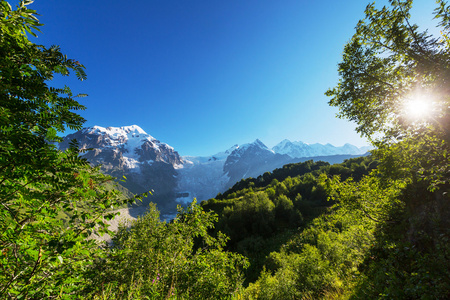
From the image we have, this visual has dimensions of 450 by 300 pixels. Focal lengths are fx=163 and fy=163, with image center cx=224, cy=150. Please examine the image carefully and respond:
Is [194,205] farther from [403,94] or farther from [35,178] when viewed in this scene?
[403,94]

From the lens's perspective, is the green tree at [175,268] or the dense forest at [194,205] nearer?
the dense forest at [194,205]

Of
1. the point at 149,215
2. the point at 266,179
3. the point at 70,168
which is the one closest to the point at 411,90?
the point at 70,168

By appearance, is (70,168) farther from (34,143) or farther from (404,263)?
(404,263)

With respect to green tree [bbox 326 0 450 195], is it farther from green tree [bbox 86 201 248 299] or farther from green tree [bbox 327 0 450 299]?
green tree [bbox 86 201 248 299]

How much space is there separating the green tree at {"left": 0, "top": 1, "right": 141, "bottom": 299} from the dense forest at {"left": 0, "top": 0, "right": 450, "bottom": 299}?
0.06 ft

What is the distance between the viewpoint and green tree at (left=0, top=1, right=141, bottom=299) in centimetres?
197

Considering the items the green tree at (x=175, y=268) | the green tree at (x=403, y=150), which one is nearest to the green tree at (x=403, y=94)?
the green tree at (x=403, y=150)

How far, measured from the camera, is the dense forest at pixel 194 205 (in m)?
2.10

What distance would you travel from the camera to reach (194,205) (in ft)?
23.4

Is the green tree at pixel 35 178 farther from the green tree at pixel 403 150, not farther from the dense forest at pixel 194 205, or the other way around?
the green tree at pixel 403 150

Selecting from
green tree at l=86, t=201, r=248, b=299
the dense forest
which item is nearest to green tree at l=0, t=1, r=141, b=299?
the dense forest

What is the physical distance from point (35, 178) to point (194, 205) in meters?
5.51

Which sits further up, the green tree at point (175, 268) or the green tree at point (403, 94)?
the green tree at point (403, 94)

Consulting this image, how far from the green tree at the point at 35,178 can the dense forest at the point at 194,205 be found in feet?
0.06
